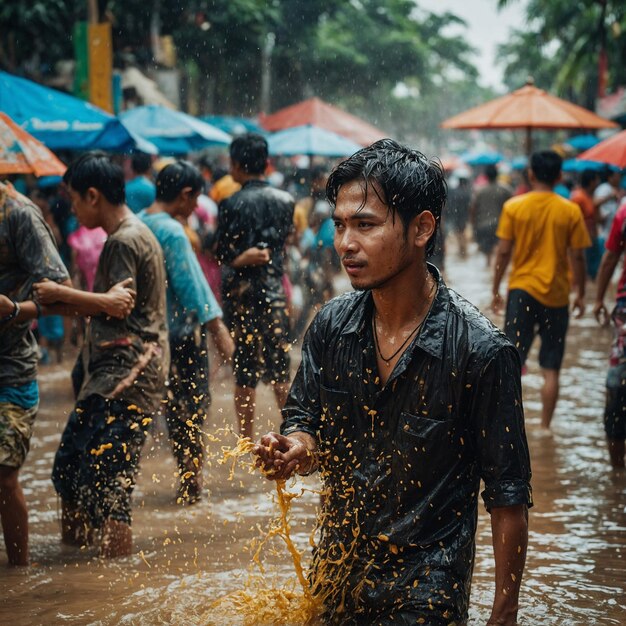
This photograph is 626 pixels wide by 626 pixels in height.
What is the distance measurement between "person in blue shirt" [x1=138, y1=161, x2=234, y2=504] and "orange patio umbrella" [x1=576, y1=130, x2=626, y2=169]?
3.53m

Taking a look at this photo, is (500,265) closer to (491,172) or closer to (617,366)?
(617,366)

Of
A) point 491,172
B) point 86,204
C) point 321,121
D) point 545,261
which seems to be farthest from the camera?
point 321,121

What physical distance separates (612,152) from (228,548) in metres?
4.71

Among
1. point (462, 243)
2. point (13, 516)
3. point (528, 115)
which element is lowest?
point (13, 516)

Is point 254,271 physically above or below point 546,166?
below

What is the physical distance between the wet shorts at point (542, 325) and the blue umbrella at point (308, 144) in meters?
7.64

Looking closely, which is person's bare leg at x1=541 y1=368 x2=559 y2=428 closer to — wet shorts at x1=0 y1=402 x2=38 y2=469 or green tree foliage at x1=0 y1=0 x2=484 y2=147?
wet shorts at x1=0 y1=402 x2=38 y2=469

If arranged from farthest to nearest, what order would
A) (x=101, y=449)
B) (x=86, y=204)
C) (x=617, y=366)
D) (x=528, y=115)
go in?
(x=528, y=115) → (x=617, y=366) → (x=86, y=204) → (x=101, y=449)

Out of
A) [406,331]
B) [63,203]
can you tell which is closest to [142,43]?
[63,203]

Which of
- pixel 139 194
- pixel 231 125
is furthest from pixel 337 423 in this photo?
pixel 231 125

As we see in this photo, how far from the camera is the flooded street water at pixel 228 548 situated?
13.7 ft

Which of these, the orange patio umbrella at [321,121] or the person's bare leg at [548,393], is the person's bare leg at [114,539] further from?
the orange patio umbrella at [321,121]

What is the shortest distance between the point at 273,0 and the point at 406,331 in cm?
2653

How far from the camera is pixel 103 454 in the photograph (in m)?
4.68
